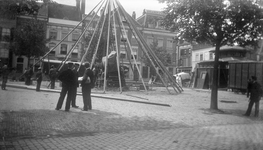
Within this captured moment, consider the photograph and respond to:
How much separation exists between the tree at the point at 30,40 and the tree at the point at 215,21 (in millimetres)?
17603

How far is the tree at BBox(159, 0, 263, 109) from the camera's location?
8.98m

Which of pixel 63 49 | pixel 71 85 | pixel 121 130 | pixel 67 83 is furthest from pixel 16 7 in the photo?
pixel 63 49

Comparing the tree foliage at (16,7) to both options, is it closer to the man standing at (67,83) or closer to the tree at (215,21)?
the man standing at (67,83)

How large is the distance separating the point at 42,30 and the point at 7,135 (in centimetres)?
2217

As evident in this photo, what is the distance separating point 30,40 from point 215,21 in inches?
837

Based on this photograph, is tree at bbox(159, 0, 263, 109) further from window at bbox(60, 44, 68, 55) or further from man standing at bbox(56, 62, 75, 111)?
window at bbox(60, 44, 68, 55)

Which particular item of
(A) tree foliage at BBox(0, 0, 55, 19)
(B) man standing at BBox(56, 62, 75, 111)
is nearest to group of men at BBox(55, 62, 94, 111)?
(B) man standing at BBox(56, 62, 75, 111)

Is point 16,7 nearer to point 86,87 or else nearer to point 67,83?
point 67,83

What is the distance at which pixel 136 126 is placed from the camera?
23.0 feet

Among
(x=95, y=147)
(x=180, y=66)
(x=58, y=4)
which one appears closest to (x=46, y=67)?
(x=58, y=4)

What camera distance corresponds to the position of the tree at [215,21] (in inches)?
354

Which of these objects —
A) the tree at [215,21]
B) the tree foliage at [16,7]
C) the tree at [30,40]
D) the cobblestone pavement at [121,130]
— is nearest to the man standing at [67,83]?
the cobblestone pavement at [121,130]

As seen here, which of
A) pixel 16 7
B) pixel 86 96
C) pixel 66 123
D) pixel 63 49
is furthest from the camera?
pixel 63 49

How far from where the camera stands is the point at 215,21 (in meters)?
9.22
